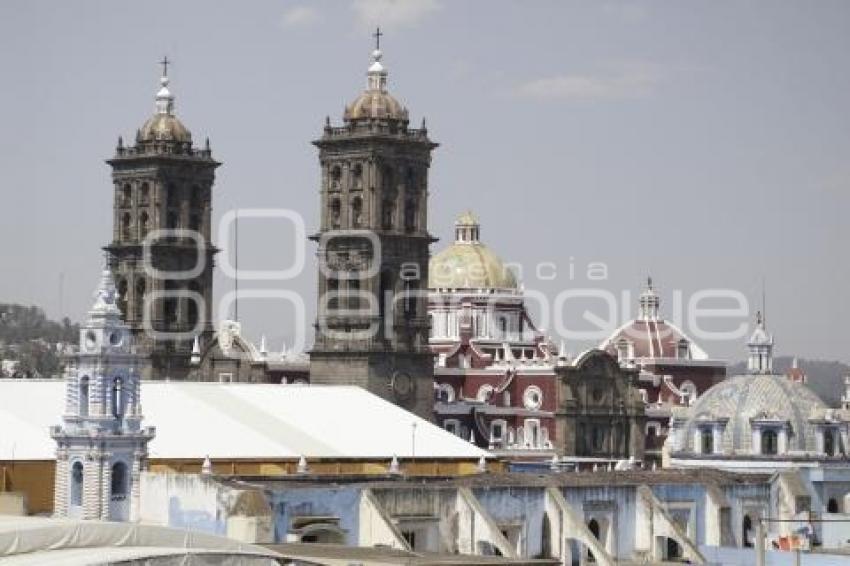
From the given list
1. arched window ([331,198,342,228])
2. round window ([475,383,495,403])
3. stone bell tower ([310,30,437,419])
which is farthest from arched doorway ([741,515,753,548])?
round window ([475,383,495,403])

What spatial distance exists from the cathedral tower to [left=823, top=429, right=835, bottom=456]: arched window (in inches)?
1148

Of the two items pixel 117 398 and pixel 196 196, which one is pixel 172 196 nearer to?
pixel 196 196

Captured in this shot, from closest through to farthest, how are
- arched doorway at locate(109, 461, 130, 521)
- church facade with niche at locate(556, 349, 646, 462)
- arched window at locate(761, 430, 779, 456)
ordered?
arched doorway at locate(109, 461, 130, 521) → arched window at locate(761, 430, 779, 456) → church facade with niche at locate(556, 349, 646, 462)

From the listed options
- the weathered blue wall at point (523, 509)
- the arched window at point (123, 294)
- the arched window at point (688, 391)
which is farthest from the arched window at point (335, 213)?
the weathered blue wall at point (523, 509)

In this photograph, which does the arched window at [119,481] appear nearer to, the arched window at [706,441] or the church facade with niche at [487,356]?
the arched window at [706,441]

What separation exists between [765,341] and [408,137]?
58.2 ft

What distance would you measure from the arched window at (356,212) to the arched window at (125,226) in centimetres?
1117

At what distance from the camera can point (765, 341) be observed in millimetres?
83875

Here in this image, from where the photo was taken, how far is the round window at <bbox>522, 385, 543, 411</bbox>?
10538 cm

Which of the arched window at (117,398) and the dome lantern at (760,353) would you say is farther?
the dome lantern at (760,353)

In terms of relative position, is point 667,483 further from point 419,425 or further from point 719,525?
point 419,425

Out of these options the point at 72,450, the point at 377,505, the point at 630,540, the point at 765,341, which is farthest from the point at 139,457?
the point at 765,341

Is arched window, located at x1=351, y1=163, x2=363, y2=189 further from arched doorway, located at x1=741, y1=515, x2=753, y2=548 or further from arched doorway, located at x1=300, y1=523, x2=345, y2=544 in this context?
arched doorway, located at x1=300, y1=523, x2=345, y2=544

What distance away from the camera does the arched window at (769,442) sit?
80438 mm
